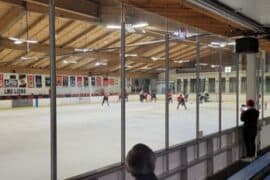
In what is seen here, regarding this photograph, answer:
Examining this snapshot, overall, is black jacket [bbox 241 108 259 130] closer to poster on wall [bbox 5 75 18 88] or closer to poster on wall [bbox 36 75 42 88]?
poster on wall [bbox 5 75 18 88]

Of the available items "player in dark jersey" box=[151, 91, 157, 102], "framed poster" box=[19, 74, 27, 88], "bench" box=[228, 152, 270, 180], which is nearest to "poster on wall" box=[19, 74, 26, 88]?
"framed poster" box=[19, 74, 27, 88]

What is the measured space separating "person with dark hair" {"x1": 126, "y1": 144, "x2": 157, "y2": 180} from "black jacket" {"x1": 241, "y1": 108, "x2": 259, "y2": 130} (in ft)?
16.1

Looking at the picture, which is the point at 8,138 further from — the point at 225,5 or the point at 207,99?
the point at 207,99

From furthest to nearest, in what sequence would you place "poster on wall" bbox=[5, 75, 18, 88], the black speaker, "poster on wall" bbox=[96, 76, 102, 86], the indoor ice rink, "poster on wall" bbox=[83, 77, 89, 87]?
"poster on wall" bbox=[96, 76, 102, 86] < "poster on wall" bbox=[83, 77, 89, 87] < "poster on wall" bbox=[5, 75, 18, 88] < the black speaker < the indoor ice rink

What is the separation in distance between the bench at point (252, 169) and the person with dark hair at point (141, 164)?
395 cm

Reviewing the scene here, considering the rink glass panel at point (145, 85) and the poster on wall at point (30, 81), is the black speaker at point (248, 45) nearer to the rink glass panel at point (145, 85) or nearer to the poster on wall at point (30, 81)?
the rink glass panel at point (145, 85)

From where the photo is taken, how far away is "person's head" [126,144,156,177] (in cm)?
128

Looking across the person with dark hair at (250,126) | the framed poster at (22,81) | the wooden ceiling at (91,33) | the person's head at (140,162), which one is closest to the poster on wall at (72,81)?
the wooden ceiling at (91,33)

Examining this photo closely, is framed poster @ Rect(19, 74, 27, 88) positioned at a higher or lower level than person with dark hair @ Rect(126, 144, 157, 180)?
higher

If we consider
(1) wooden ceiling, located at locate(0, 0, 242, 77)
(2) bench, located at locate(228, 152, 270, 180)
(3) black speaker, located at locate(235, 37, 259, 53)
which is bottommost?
(2) bench, located at locate(228, 152, 270, 180)

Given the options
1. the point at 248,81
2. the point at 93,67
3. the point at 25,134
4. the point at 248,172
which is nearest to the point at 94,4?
the point at 25,134

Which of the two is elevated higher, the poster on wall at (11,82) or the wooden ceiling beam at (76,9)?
the wooden ceiling beam at (76,9)

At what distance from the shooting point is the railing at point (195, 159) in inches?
119

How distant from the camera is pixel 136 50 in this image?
2073cm
